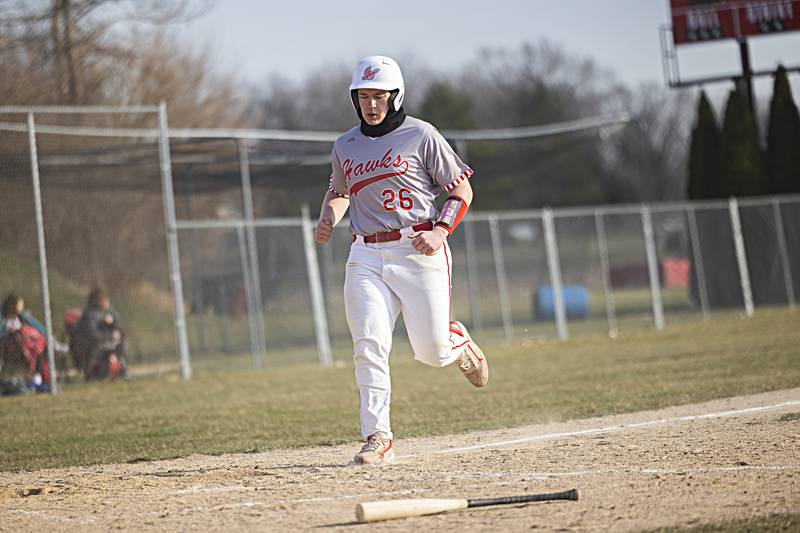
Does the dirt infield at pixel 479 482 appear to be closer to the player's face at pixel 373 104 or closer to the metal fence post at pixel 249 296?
the player's face at pixel 373 104

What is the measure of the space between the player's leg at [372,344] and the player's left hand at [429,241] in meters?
0.30

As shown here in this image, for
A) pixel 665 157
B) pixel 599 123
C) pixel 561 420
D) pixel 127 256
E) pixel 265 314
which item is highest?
pixel 665 157

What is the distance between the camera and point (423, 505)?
4938 mm

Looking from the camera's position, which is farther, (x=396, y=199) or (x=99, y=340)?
(x=99, y=340)

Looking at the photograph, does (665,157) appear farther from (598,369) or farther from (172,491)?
(172,491)

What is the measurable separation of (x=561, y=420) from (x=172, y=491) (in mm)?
3695

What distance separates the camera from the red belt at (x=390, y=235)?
6.80 metres

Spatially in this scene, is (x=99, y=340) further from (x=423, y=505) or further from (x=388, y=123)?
(x=423, y=505)

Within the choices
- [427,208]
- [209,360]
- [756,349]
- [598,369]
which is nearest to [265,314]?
[209,360]

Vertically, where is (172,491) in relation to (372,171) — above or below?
below

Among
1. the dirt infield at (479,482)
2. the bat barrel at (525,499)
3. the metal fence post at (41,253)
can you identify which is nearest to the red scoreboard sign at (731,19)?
the metal fence post at (41,253)

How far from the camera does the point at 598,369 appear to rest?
1380 cm

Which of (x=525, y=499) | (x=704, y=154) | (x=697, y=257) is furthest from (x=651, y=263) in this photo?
(x=525, y=499)

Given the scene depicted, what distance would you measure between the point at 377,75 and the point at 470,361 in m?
1.91
